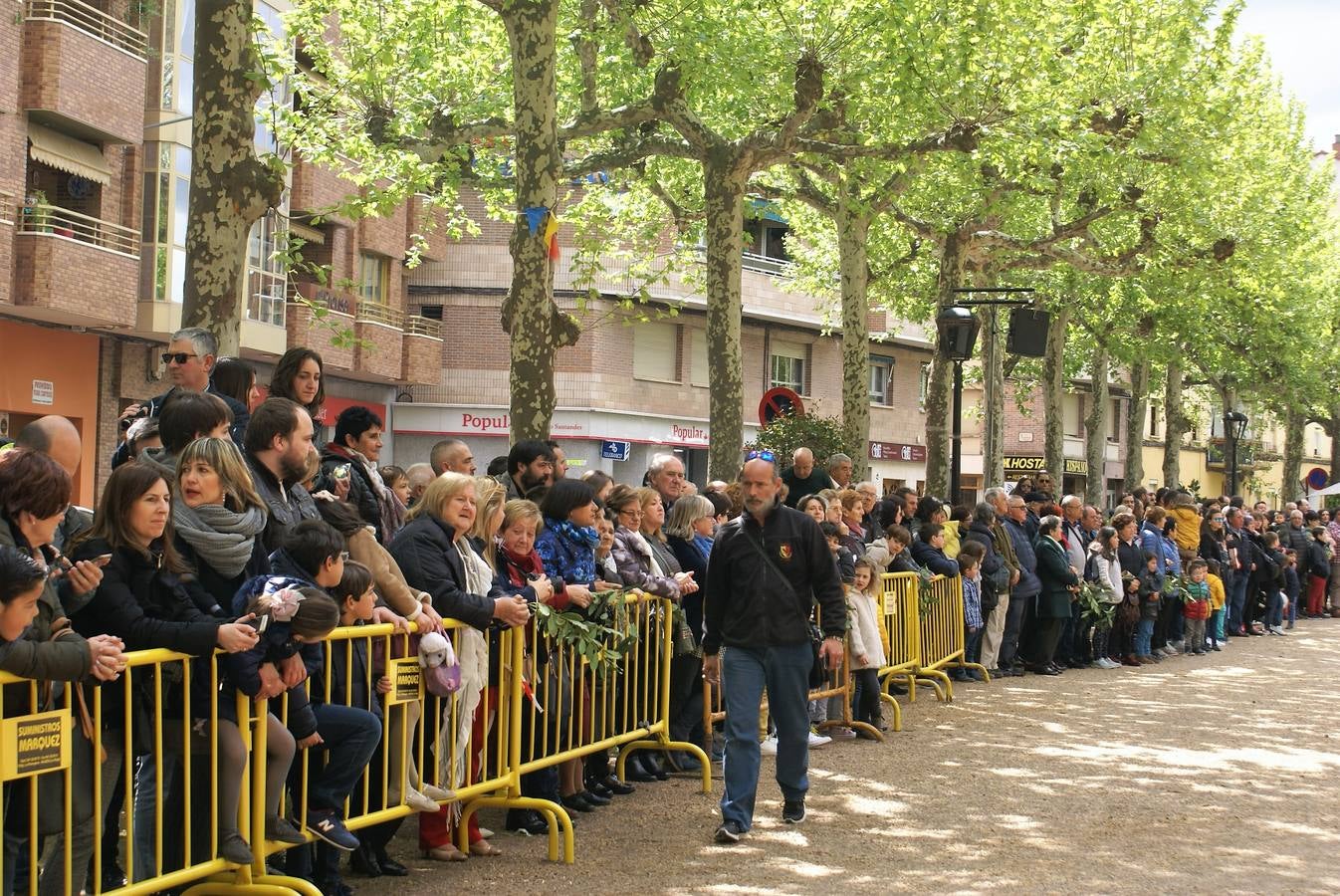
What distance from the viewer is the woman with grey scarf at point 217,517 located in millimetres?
6223

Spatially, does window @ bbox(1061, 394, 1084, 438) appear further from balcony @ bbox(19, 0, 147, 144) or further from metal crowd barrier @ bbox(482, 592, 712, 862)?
metal crowd barrier @ bbox(482, 592, 712, 862)

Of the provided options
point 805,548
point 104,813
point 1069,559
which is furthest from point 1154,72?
point 104,813

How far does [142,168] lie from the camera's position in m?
27.0

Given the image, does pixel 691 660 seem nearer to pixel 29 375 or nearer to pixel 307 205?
pixel 29 375

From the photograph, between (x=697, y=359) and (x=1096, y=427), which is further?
(x=1096, y=427)

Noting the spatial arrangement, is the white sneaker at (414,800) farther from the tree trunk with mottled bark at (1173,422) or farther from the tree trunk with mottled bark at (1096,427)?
the tree trunk with mottled bark at (1173,422)

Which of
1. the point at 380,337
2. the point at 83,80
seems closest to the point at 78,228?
the point at 83,80

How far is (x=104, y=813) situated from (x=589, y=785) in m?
4.21

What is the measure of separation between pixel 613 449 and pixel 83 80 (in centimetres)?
1812

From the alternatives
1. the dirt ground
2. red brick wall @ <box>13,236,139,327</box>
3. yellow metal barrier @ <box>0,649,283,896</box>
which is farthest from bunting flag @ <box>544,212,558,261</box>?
red brick wall @ <box>13,236,139,327</box>

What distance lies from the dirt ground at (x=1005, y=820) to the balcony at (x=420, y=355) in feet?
81.7

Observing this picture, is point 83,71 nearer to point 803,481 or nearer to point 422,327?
point 803,481

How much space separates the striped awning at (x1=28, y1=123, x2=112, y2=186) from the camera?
2445 cm

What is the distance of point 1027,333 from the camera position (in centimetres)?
2517
